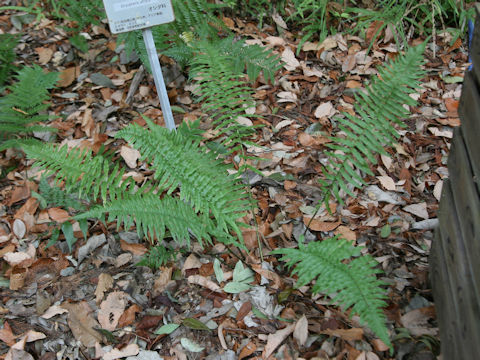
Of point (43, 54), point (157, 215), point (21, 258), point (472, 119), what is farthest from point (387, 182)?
point (43, 54)

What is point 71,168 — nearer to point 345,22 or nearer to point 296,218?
point 296,218

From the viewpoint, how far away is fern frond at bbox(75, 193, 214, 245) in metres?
1.90

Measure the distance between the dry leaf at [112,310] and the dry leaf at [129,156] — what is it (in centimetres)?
89

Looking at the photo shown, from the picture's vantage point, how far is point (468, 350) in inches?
53.4

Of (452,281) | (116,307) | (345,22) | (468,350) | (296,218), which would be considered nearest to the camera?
(468,350)

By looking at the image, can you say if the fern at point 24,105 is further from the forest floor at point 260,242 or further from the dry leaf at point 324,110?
the dry leaf at point 324,110

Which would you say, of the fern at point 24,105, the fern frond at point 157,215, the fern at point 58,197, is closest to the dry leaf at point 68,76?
the fern at point 24,105

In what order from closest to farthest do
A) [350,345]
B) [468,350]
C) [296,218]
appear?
[468,350] < [350,345] < [296,218]

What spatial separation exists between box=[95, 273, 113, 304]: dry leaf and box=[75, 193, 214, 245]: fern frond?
15.6 inches

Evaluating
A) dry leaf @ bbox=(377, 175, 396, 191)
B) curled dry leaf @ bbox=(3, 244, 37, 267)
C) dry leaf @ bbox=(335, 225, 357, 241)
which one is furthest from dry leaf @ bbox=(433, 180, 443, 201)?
curled dry leaf @ bbox=(3, 244, 37, 267)


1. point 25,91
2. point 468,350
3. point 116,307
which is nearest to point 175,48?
point 25,91

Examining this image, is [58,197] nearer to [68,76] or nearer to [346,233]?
[68,76]

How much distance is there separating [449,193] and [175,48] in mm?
1922

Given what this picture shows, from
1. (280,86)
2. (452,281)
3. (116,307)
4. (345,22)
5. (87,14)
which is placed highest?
(87,14)
